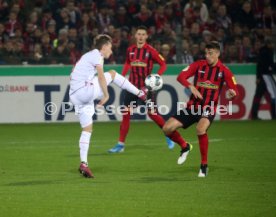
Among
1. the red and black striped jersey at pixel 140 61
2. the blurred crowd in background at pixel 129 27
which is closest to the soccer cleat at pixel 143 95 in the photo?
the red and black striped jersey at pixel 140 61

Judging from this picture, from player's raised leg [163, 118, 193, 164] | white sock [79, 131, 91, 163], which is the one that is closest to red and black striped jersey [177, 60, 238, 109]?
player's raised leg [163, 118, 193, 164]

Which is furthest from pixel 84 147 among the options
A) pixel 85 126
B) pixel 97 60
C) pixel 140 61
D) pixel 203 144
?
pixel 140 61

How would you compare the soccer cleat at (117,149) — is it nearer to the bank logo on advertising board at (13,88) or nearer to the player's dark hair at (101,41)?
the player's dark hair at (101,41)

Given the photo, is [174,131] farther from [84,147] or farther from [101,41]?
[101,41]

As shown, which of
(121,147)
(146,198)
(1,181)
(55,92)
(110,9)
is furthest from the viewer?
(110,9)

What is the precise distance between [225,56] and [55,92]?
442cm

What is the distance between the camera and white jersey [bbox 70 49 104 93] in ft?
39.1

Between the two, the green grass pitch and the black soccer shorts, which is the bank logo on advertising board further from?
the black soccer shorts

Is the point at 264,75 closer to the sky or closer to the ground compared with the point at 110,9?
closer to the ground

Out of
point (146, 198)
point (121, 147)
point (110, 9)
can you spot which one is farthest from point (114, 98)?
point (146, 198)

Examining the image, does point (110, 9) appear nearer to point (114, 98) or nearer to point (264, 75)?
point (114, 98)

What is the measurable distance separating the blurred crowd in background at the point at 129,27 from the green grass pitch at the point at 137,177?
272 cm

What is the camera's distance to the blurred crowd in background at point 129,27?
68.0 ft

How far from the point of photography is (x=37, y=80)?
20484 mm
